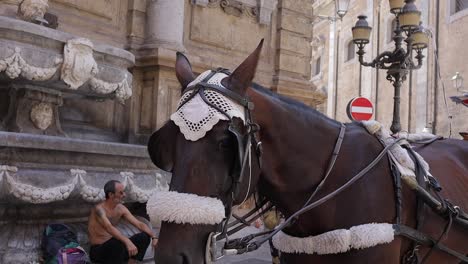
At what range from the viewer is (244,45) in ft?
29.6

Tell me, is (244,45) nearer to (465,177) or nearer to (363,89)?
(465,177)

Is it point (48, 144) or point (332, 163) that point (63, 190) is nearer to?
point (48, 144)

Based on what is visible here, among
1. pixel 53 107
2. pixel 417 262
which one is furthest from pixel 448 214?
pixel 53 107

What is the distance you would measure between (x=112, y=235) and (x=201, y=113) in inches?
117

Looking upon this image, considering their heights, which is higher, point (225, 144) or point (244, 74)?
point (244, 74)

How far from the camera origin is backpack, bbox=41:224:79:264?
4.41 metres

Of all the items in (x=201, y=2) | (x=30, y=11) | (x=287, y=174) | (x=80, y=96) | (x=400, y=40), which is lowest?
(x=287, y=174)

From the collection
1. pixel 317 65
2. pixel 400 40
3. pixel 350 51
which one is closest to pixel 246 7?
pixel 400 40

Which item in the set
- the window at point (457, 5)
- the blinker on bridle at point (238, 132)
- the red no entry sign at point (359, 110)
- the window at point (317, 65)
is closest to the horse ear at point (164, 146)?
the blinker on bridle at point (238, 132)

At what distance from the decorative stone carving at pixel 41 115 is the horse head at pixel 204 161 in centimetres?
340

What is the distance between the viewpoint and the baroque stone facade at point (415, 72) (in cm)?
2030

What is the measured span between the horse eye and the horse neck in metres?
0.22

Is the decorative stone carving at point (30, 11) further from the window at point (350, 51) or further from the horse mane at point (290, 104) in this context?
the window at point (350, 51)

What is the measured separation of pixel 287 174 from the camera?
2.30 metres
